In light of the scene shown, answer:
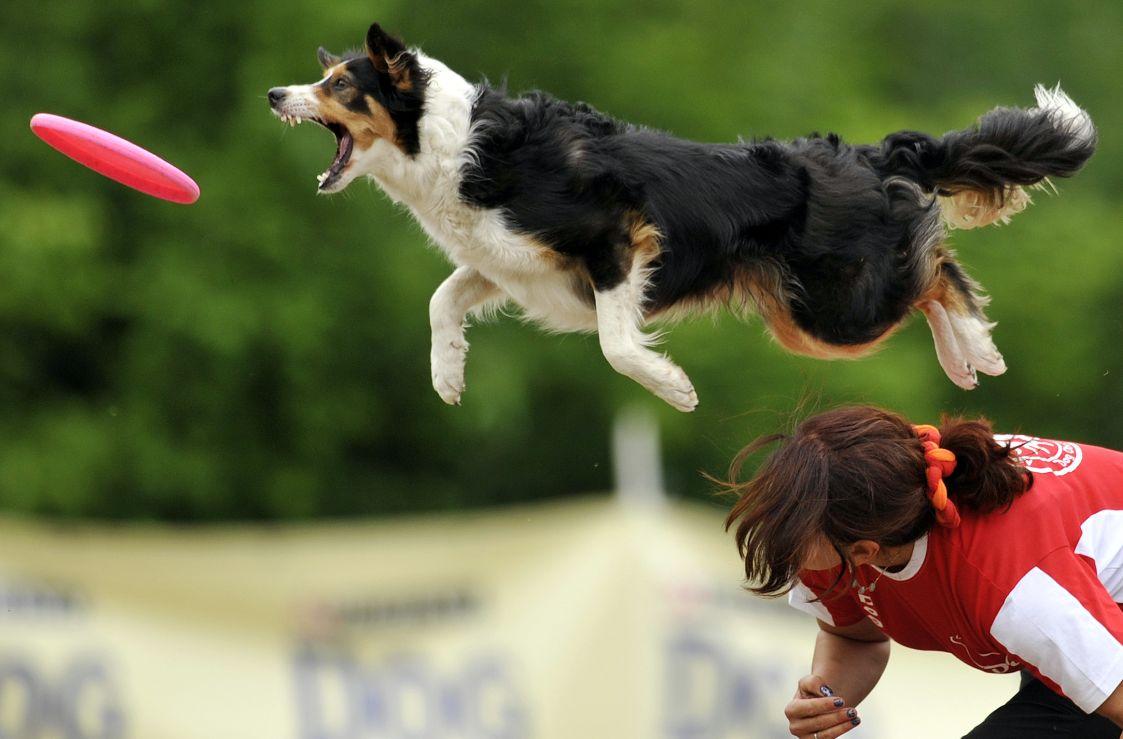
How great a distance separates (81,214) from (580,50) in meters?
3.66

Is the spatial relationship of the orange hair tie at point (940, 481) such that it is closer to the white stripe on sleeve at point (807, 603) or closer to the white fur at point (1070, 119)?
the white stripe on sleeve at point (807, 603)

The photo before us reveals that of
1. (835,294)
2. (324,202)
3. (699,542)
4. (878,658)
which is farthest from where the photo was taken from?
(324,202)

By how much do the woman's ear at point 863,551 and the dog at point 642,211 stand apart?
2.75ft

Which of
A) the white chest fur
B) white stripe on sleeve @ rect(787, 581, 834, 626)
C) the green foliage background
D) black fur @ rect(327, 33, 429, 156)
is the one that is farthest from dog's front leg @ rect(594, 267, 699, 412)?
the green foliage background

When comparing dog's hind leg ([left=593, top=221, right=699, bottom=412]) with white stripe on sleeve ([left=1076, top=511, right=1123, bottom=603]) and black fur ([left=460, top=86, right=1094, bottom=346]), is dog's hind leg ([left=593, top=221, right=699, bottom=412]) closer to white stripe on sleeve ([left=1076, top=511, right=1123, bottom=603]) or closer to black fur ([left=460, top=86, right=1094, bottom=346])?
black fur ([left=460, top=86, right=1094, bottom=346])

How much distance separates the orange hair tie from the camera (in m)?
3.27

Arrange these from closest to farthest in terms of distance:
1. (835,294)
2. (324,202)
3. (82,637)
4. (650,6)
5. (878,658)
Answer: (878,658)
(835,294)
(82,637)
(324,202)
(650,6)

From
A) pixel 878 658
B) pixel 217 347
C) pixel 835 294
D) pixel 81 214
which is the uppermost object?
pixel 81 214

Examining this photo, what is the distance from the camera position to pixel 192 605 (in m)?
7.02

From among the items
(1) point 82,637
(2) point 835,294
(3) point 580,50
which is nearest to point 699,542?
(1) point 82,637

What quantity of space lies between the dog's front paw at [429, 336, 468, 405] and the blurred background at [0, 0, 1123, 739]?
10.3 feet

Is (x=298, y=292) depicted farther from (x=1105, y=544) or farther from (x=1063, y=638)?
(x=1063, y=638)

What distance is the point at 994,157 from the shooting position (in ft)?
14.5

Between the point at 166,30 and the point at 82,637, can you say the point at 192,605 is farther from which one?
the point at 166,30
